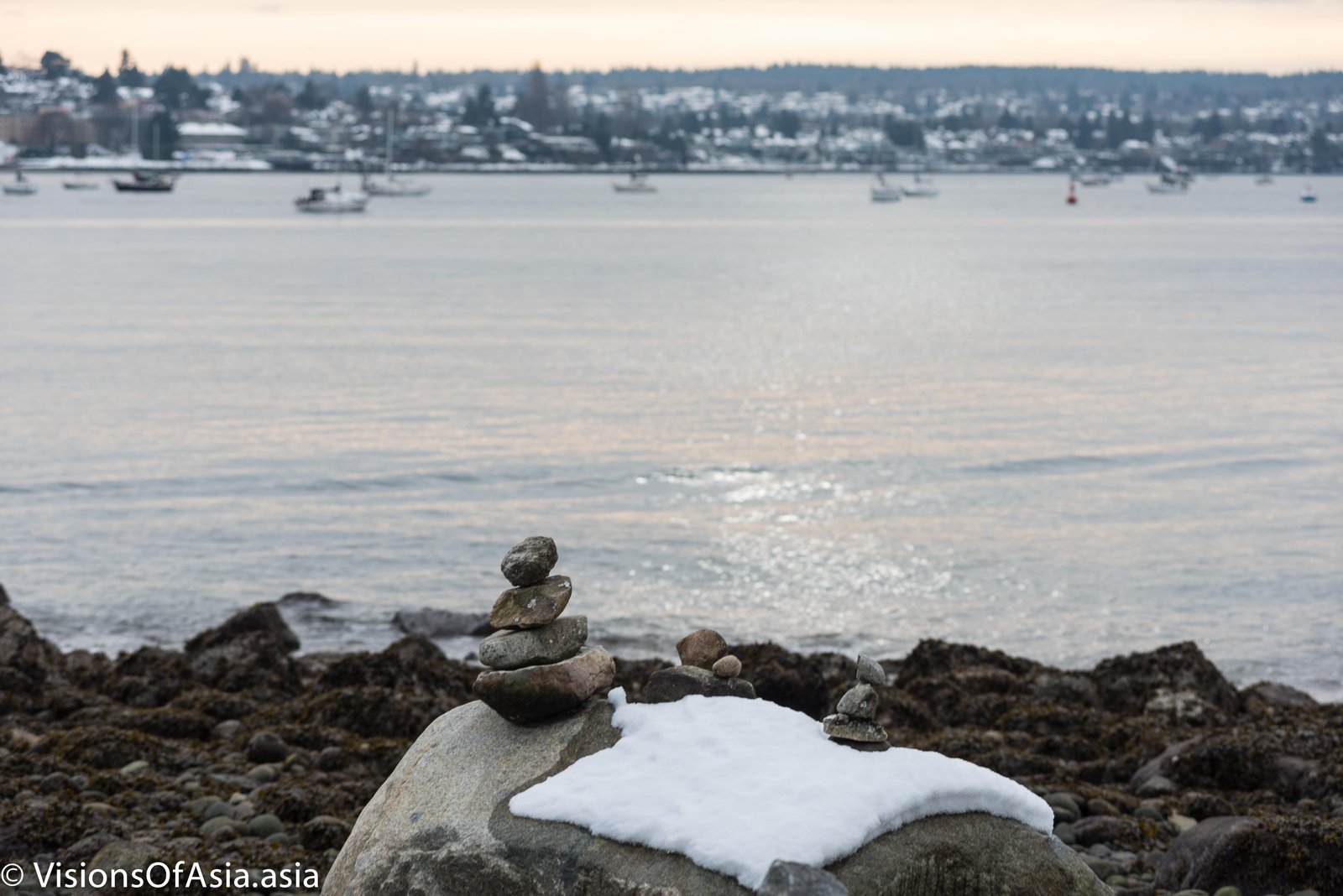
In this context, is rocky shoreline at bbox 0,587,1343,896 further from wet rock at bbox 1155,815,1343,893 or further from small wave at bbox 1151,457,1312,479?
small wave at bbox 1151,457,1312,479

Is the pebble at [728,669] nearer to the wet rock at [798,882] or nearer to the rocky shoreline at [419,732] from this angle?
the rocky shoreline at [419,732]

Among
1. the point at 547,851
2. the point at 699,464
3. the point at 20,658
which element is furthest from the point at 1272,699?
the point at 699,464

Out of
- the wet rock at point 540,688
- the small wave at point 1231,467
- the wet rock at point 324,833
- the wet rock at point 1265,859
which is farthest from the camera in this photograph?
the small wave at point 1231,467

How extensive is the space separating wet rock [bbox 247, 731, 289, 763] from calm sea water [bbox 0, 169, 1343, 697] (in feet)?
17.9

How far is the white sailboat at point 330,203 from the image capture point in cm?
16175

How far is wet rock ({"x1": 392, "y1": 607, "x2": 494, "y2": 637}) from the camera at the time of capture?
64.1 feet

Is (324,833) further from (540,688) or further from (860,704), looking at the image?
(860,704)

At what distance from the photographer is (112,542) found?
24.1 meters

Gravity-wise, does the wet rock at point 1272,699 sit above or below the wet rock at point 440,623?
above

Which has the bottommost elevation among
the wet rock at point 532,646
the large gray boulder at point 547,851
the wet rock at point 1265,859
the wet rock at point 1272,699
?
the wet rock at point 1272,699

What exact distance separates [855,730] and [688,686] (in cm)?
106

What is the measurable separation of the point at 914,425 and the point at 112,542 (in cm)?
1791

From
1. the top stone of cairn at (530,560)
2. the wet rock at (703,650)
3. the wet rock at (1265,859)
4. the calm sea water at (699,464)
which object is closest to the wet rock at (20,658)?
the calm sea water at (699,464)

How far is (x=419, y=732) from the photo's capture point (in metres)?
14.8
